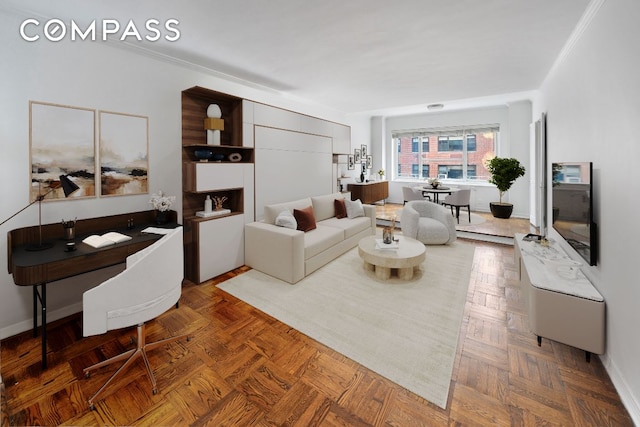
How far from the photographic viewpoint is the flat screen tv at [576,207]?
223 centimetres

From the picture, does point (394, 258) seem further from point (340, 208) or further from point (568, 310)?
point (340, 208)

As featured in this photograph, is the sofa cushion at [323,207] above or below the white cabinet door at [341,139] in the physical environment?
below

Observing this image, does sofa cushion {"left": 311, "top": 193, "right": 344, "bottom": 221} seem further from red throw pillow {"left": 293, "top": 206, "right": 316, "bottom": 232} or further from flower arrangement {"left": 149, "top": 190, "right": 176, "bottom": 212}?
flower arrangement {"left": 149, "top": 190, "right": 176, "bottom": 212}

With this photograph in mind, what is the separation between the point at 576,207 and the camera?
8.28 ft

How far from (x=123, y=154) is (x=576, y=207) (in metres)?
4.49

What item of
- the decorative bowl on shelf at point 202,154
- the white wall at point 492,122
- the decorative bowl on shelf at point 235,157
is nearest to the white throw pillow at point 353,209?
the decorative bowl on shelf at point 235,157

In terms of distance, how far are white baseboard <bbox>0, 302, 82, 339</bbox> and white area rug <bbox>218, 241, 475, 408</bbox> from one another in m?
1.39

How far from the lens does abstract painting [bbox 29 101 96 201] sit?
97.9 inches

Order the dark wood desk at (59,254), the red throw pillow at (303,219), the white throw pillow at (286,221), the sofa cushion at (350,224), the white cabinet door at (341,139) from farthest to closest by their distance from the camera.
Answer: the white cabinet door at (341,139), the sofa cushion at (350,224), the red throw pillow at (303,219), the white throw pillow at (286,221), the dark wood desk at (59,254)

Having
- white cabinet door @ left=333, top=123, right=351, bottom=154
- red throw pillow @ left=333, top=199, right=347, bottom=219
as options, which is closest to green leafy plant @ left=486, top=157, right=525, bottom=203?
white cabinet door @ left=333, top=123, right=351, bottom=154

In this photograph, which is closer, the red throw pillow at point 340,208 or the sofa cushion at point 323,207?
the sofa cushion at point 323,207

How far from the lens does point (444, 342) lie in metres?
2.32

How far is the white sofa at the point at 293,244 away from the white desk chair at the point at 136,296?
1.47 metres

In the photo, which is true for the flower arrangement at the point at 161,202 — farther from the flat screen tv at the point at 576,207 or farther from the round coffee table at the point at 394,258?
the flat screen tv at the point at 576,207
